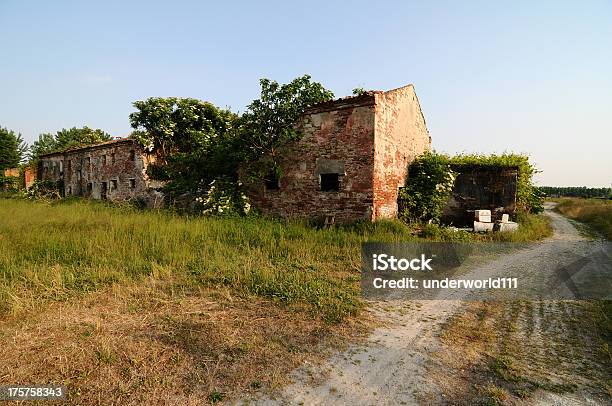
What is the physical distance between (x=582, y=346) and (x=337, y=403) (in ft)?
10.7

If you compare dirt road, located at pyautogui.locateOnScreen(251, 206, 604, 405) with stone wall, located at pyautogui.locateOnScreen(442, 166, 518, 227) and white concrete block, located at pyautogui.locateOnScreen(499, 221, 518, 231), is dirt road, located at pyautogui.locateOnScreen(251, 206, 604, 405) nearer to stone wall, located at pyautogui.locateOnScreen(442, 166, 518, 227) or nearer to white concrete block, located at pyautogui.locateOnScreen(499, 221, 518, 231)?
white concrete block, located at pyautogui.locateOnScreen(499, 221, 518, 231)

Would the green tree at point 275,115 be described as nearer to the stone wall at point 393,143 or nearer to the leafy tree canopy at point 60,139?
the stone wall at point 393,143

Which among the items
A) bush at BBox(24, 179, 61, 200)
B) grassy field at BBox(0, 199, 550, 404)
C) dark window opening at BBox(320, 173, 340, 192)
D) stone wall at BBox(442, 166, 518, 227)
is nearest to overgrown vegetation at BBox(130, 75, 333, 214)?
dark window opening at BBox(320, 173, 340, 192)

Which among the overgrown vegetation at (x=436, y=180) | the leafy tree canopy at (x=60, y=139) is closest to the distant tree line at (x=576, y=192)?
the overgrown vegetation at (x=436, y=180)

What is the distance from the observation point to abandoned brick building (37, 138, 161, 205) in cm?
1561

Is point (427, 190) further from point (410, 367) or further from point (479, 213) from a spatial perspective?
point (410, 367)

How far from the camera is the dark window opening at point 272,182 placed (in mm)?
11203

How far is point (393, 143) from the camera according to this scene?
35.7ft

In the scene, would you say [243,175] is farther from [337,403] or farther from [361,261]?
[337,403]

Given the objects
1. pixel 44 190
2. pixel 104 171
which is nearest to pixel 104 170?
pixel 104 171

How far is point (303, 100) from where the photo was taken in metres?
10.7

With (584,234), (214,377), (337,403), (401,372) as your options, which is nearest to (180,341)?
(214,377)

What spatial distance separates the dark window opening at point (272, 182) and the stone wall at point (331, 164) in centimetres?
19

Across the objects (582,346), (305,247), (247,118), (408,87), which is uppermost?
(408,87)
